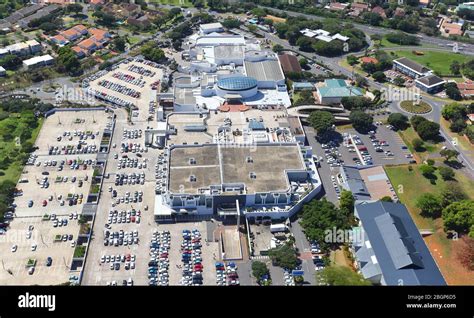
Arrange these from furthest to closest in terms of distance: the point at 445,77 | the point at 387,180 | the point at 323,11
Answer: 1. the point at 323,11
2. the point at 445,77
3. the point at 387,180

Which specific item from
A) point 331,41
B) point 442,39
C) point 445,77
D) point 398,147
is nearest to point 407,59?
point 445,77

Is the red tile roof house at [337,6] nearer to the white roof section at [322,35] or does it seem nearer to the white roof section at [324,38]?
the white roof section at [322,35]

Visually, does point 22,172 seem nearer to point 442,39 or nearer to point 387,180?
point 387,180

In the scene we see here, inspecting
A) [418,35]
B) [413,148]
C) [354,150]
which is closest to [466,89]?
[413,148]

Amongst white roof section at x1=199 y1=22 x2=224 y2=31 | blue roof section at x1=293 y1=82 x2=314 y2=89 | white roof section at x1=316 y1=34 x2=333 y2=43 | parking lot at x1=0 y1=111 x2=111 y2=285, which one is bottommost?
parking lot at x1=0 y1=111 x2=111 y2=285

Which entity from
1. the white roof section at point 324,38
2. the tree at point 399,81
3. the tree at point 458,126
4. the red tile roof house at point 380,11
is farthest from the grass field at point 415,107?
the red tile roof house at point 380,11

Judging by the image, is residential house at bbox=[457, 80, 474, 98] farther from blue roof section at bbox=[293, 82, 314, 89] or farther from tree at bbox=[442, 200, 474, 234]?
tree at bbox=[442, 200, 474, 234]

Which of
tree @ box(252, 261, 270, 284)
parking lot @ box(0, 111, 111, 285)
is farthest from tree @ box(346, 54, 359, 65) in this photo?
tree @ box(252, 261, 270, 284)
